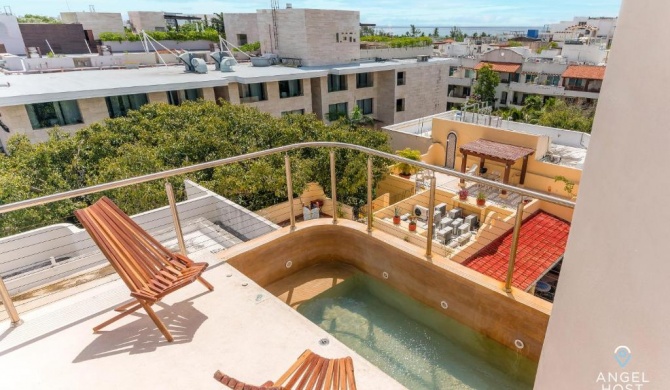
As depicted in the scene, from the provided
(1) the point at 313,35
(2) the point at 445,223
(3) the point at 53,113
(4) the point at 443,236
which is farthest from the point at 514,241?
(1) the point at 313,35

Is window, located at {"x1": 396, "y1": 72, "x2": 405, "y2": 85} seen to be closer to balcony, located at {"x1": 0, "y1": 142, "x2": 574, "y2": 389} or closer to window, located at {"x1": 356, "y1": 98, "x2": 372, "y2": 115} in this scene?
window, located at {"x1": 356, "y1": 98, "x2": 372, "y2": 115}

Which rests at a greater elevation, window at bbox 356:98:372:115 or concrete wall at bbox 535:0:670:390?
concrete wall at bbox 535:0:670:390

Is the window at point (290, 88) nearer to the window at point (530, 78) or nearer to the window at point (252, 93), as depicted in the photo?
the window at point (252, 93)

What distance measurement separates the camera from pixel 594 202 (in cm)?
104

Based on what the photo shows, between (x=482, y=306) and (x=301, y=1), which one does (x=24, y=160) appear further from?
(x=301, y=1)

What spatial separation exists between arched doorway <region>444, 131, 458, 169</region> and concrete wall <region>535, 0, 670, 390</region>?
18282 millimetres

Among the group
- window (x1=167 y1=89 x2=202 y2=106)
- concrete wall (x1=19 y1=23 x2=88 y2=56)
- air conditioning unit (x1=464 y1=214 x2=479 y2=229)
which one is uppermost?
concrete wall (x1=19 y1=23 x2=88 y2=56)

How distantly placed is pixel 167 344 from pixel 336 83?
993 inches

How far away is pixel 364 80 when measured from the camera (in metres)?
28.1

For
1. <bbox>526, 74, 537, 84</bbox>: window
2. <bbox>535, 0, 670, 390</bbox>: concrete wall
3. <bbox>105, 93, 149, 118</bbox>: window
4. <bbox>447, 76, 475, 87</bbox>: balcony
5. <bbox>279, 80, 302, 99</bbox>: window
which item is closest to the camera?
<bbox>535, 0, 670, 390</bbox>: concrete wall

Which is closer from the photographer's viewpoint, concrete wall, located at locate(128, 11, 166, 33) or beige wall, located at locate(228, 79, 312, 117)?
beige wall, located at locate(228, 79, 312, 117)

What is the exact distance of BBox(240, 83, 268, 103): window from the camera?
22219mm

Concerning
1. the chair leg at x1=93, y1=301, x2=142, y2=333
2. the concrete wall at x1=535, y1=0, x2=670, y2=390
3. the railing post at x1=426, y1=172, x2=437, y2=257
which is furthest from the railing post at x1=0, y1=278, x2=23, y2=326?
the concrete wall at x1=535, y1=0, x2=670, y2=390

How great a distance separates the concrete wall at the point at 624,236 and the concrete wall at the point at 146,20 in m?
54.6
